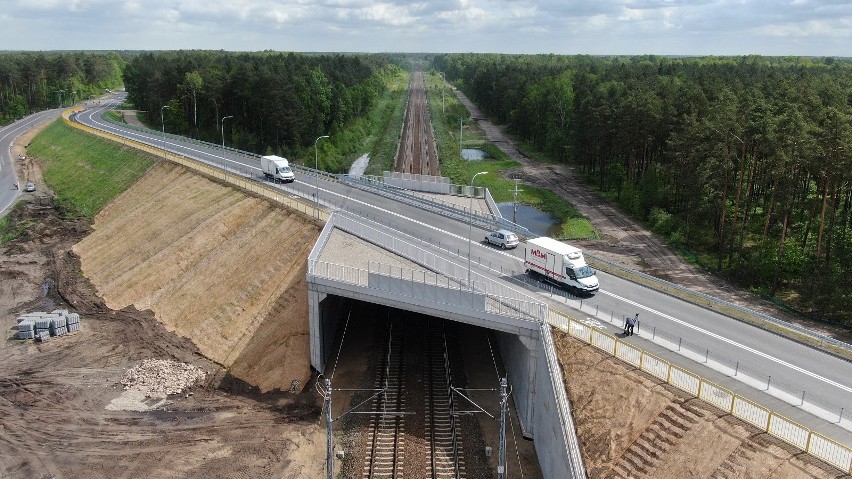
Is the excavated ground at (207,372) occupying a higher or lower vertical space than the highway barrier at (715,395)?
lower

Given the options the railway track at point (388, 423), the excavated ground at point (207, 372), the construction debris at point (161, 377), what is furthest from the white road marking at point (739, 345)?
the construction debris at point (161, 377)

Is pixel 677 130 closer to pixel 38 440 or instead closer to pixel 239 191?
pixel 239 191

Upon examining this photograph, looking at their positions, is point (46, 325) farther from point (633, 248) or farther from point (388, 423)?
point (633, 248)

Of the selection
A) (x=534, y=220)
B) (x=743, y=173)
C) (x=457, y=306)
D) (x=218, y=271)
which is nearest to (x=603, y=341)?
(x=457, y=306)

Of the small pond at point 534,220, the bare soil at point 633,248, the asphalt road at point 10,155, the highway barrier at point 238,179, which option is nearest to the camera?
the bare soil at point 633,248

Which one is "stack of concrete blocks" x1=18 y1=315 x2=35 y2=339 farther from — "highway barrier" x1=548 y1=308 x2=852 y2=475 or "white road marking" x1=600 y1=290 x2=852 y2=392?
"white road marking" x1=600 y1=290 x2=852 y2=392

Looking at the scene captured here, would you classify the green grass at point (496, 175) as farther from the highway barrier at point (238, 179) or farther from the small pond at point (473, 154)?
the highway barrier at point (238, 179)

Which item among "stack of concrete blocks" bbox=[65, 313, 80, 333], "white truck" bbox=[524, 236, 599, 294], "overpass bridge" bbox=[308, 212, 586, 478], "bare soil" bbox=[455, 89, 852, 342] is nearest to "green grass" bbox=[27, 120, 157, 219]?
"stack of concrete blocks" bbox=[65, 313, 80, 333]

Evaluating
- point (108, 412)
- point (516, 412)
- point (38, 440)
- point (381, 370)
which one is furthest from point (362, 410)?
point (38, 440)
